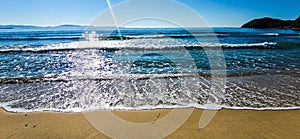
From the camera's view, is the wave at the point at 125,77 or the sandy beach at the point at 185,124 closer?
the sandy beach at the point at 185,124

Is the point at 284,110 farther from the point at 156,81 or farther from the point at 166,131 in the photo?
the point at 156,81

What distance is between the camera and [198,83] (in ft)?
25.4

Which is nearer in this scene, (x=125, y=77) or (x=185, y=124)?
(x=185, y=124)

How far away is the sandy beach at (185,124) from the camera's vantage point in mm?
3916

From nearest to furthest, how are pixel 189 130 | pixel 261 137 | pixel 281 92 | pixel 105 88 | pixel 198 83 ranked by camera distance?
1. pixel 261 137
2. pixel 189 130
3. pixel 281 92
4. pixel 105 88
5. pixel 198 83

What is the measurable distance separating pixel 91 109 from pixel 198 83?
3838mm

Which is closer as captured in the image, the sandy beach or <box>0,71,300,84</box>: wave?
the sandy beach

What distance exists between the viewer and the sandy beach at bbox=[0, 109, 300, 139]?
3.92 meters

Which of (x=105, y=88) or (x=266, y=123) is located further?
(x=105, y=88)

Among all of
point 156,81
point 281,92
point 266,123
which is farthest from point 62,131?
point 281,92

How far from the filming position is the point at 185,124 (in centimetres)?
434

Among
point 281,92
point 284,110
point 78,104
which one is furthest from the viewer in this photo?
point 281,92

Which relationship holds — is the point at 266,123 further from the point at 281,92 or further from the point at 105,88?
the point at 105,88

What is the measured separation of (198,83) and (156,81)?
142 cm
